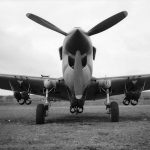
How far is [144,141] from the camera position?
6.39m

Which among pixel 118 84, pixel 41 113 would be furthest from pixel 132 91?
pixel 41 113

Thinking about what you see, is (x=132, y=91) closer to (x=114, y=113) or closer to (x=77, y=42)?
(x=114, y=113)

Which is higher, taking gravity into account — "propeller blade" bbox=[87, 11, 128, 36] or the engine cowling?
"propeller blade" bbox=[87, 11, 128, 36]

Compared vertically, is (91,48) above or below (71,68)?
above

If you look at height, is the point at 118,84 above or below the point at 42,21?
below

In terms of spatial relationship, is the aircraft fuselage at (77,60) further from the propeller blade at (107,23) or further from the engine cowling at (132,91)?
the engine cowling at (132,91)

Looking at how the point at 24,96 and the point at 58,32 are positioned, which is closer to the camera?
the point at 58,32

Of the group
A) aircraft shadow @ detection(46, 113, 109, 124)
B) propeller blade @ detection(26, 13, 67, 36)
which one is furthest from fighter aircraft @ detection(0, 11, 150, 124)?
aircraft shadow @ detection(46, 113, 109, 124)

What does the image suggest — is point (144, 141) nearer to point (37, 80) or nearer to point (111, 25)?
point (111, 25)

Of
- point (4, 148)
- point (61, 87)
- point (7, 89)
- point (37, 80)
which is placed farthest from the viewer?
point (7, 89)

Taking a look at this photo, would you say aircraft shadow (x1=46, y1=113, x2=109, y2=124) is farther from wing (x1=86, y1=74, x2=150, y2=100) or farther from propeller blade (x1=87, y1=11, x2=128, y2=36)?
propeller blade (x1=87, y1=11, x2=128, y2=36)

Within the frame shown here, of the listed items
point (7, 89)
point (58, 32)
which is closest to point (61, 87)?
point (58, 32)

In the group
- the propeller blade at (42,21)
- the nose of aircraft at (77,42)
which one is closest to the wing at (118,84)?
the nose of aircraft at (77,42)

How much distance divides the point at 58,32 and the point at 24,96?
395cm
